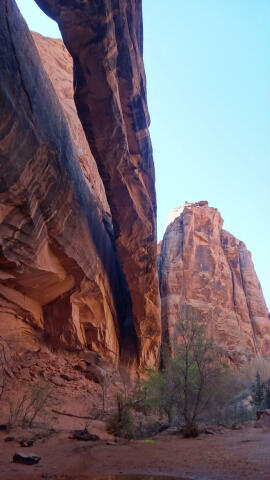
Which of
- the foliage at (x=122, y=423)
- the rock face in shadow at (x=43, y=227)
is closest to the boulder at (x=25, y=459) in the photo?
the foliage at (x=122, y=423)

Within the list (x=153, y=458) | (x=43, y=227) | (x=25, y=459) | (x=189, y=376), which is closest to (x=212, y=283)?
(x=189, y=376)

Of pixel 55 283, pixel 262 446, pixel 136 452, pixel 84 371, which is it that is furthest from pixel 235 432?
pixel 55 283

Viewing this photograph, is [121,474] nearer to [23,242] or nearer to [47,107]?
[23,242]

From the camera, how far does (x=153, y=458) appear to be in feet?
20.2

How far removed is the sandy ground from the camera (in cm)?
504

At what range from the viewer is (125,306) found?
57.3ft

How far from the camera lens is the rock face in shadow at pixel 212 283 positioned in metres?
24.3

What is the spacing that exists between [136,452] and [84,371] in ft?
20.9

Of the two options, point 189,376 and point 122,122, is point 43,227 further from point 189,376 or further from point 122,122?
point 189,376

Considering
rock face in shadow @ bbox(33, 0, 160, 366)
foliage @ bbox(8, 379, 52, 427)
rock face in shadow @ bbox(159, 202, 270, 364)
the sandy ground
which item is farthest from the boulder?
rock face in shadow @ bbox(159, 202, 270, 364)

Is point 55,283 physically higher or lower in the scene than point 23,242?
lower

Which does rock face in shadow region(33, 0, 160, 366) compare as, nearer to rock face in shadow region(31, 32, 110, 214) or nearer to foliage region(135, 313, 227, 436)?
rock face in shadow region(31, 32, 110, 214)

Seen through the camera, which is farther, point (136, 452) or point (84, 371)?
point (84, 371)

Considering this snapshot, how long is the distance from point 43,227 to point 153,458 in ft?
22.7
